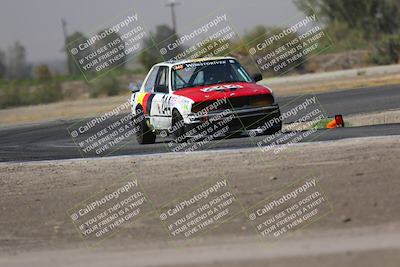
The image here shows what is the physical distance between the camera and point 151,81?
17328 millimetres

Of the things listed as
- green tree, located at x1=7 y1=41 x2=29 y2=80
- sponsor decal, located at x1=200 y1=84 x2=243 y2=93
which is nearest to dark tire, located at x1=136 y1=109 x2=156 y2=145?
sponsor decal, located at x1=200 y1=84 x2=243 y2=93

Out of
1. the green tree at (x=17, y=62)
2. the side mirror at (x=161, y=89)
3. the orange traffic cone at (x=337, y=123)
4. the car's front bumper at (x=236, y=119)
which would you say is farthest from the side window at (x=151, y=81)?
the green tree at (x=17, y=62)

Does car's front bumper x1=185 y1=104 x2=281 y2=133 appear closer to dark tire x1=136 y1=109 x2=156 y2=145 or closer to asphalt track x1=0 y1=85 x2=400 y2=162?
asphalt track x1=0 y1=85 x2=400 y2=162

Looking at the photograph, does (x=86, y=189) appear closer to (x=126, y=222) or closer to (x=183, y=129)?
(x=126, y=222)

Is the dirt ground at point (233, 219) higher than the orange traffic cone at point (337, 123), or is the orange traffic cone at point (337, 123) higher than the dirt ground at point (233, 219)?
the dirt ground at point (233, 219)

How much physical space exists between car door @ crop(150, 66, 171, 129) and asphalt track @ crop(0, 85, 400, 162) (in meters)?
0.39

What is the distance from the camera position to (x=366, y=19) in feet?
245

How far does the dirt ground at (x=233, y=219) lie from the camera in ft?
25.2

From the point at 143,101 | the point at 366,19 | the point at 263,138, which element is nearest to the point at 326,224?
the point at 263,138

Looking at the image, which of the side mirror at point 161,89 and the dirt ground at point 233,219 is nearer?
the dirt ground at point 233,219

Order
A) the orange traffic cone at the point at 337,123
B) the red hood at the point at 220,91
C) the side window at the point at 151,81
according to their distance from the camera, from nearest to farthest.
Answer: the red hood at the point at 220,91 < the orange traffic cone at the point at 337,123 < the side window at the point at 151,81

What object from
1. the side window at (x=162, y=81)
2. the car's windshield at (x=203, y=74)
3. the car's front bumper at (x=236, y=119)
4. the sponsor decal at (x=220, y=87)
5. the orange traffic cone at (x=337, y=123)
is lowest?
the orange traffic cone at (x=337, y=123)

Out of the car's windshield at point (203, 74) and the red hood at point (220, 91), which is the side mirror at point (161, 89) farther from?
the red hood at point (220, 91)

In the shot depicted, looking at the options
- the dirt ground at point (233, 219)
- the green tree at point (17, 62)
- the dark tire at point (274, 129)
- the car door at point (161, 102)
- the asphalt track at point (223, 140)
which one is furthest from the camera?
the green tree at point (17, 62)
